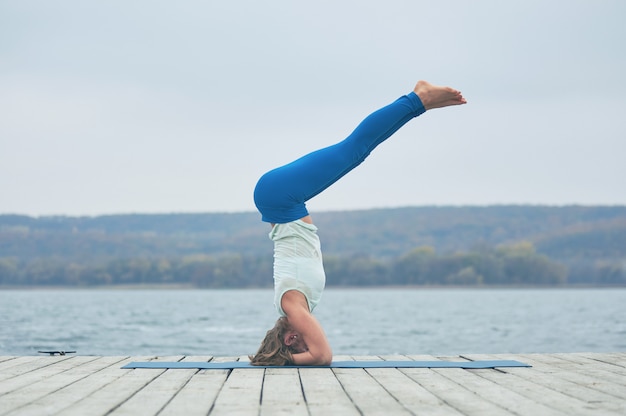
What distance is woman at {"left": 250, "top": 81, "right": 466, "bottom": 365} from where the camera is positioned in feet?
19.9

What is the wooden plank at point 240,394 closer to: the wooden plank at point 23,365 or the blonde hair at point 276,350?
the blonde hair at point 276,350

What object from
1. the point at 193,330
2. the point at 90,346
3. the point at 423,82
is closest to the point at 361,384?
the point at 423,82

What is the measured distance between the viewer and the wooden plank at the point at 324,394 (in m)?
4.12

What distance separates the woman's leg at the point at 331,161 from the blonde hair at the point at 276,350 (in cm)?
83

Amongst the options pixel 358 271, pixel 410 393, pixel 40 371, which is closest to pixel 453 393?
pixel 410 393

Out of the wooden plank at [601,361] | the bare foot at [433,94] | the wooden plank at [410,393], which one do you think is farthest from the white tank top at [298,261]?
the wooden plank at [601,361]

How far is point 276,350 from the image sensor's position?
20.2ft

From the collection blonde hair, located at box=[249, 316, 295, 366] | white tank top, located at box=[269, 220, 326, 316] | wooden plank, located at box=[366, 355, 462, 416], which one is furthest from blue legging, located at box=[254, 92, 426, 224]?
wooden plank, located at box=[366, 355, 462, 416]

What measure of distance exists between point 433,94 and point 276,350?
7.05ft

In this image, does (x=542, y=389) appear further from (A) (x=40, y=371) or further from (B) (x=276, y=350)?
(A) (x=40, y=371)

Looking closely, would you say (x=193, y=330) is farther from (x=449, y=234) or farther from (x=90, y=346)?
(x=449, y=234)

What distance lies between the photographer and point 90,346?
30.8 metres

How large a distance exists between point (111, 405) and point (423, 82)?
3248 mm

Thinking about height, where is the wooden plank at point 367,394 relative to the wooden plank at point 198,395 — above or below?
below
